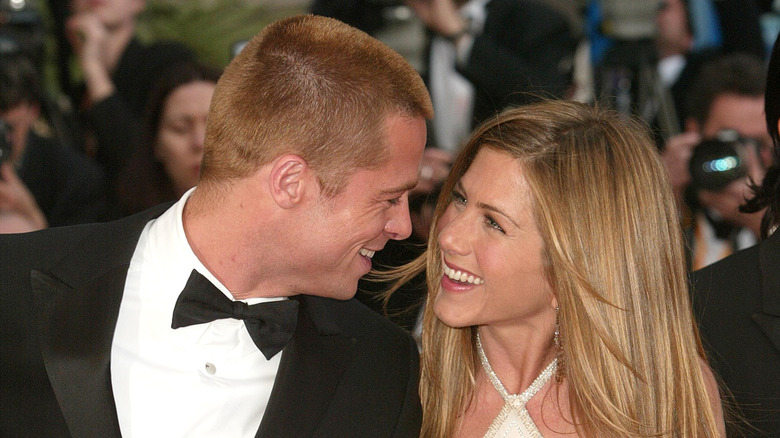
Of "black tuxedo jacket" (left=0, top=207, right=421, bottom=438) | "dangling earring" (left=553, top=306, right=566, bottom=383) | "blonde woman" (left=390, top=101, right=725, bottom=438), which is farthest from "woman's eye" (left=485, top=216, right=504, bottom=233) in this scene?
"black tuxedo jacket" (left=0, top=207, right=421, bottom=438)

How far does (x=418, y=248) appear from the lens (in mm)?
3113

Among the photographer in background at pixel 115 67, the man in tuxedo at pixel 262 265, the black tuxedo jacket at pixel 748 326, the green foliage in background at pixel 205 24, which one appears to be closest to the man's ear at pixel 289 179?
the man in tuxedo at pixel 262 265

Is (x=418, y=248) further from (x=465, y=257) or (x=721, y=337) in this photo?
(x=721, y=337)

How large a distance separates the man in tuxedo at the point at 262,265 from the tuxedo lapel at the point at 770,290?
946mm

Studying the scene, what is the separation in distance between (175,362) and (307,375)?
0.34 m

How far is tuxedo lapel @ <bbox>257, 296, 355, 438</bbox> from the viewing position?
2330mm

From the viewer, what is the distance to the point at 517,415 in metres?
2.65

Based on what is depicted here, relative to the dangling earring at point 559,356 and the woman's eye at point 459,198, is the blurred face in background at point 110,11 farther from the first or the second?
the dangling earring at point 559,356

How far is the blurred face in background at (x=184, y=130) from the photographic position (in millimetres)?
4109

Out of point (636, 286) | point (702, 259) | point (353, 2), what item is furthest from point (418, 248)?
point (353, 2)

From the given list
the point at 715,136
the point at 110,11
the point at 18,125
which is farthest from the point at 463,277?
the point at 110,11

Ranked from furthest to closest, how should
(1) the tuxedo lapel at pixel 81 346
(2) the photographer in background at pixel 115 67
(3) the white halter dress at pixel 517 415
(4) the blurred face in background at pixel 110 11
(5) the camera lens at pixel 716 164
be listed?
(4) the blurred face in background at pixel 110 11 → (2) the photographer in background at pixel 115 67 → (5) the camera lens at pixel 716 164 → (3) the white halter dress at pixel 517 415 → (1) the tuxedo lapel at pixel 81 346

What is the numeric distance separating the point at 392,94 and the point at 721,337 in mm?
1104

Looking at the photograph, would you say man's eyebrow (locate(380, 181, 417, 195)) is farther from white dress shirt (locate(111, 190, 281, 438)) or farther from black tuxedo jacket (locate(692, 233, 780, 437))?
black tuxedo jacket (locate(692, 233, 780, 437))
